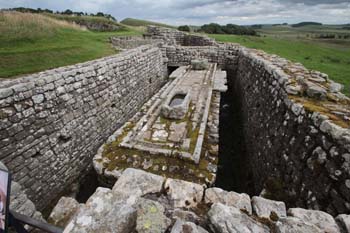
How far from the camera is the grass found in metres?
7.81

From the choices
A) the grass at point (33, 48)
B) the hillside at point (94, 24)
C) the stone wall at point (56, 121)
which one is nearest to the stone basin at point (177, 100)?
the stone wall at point (56, 121)

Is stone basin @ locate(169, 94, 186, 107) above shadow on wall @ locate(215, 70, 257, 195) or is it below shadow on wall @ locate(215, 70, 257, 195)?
above

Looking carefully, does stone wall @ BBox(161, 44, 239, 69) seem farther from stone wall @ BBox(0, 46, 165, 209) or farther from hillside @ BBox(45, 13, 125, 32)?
hillside @ BBox(45, 13, 125, 32)

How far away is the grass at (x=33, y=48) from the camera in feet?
25.6

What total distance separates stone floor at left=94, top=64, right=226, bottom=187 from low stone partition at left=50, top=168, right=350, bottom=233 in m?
1.76

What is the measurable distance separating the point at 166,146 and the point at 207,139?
1.14 meters

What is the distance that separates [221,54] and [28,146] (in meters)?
11.8

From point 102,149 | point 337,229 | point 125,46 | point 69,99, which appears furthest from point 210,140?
point 125,46

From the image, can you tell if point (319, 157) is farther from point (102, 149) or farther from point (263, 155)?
point (102, 149)

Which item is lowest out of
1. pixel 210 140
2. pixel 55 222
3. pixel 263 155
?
pixel 263 155

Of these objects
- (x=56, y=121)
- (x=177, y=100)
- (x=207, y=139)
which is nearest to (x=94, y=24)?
(x=177, y=100)

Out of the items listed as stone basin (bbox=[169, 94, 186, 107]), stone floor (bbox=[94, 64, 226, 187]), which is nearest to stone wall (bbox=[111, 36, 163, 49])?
stone basin (bbox=[169, 94, 186, 107])

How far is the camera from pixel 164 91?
329 inches

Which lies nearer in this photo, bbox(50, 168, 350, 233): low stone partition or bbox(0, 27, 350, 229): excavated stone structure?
bbox(50, 168, 350, 233): low stone partition
